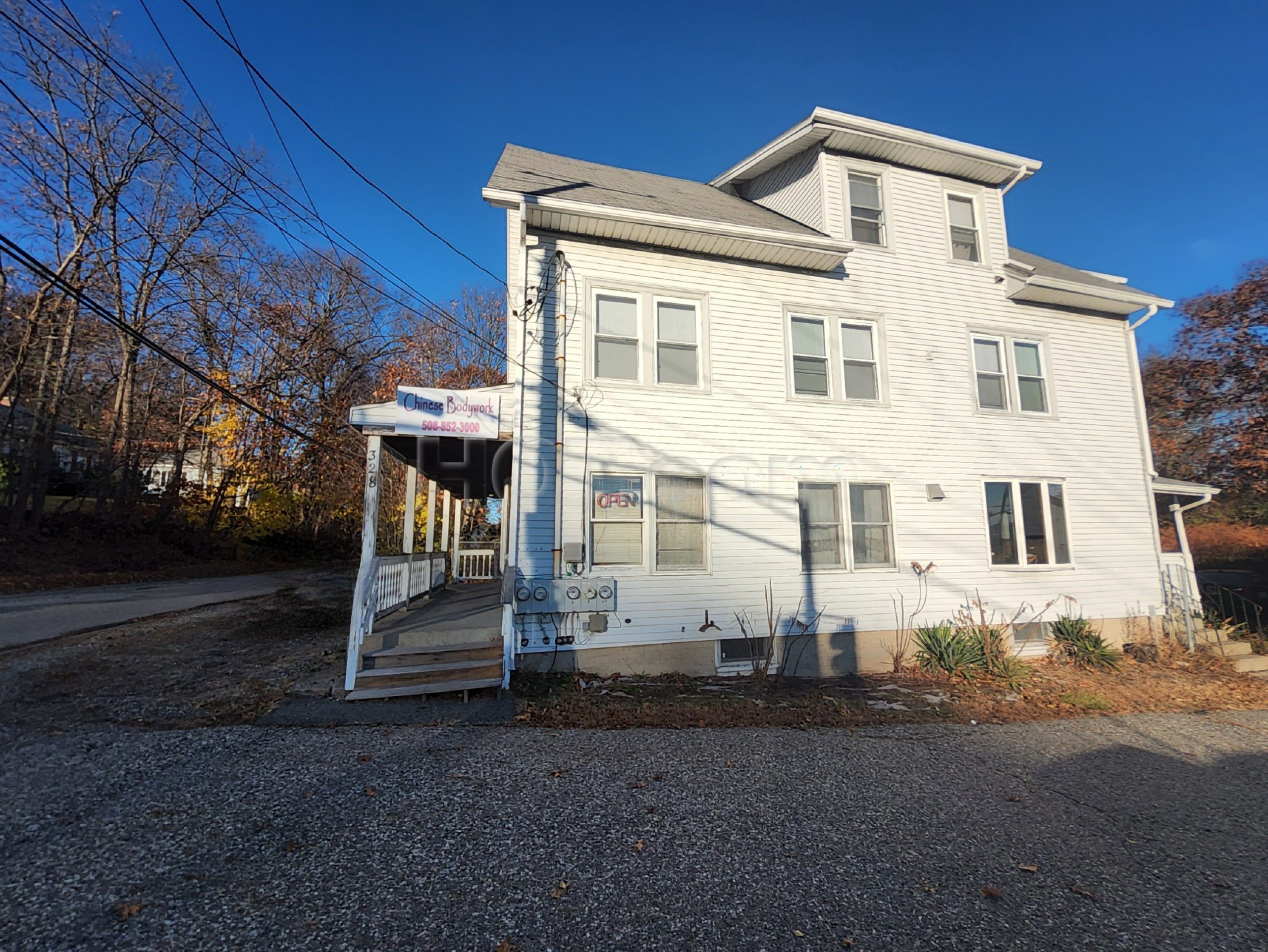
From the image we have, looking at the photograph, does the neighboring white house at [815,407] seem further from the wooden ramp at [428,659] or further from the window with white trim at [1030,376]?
the wooden ramp at [428,659]

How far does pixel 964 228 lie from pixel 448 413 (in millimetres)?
9471

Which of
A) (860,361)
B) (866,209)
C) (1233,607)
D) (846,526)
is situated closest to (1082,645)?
(846,526)

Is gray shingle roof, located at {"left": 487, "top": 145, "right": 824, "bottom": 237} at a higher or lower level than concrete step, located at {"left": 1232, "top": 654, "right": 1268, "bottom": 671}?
higher

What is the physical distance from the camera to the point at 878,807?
4047 millimetres

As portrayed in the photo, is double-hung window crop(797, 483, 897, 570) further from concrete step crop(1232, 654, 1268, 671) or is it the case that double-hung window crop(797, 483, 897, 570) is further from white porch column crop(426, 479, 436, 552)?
white porch column crop(426, 479, 436, 552)

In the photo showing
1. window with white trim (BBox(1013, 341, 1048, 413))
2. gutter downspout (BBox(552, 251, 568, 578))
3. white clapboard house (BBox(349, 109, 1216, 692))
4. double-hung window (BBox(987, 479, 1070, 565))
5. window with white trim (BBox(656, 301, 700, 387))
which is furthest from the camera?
window with white trim (BBox(1013, 341, 1048, 413))

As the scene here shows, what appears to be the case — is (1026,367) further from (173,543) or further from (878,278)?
(173,543)

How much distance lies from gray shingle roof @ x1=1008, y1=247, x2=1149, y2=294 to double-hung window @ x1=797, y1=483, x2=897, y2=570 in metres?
5.38

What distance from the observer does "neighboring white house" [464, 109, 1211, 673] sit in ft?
A: 25.1

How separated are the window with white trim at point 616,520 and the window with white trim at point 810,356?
303cm

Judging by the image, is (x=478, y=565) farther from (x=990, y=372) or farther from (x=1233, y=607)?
(x=1233, y=607)

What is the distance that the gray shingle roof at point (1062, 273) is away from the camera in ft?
33.8

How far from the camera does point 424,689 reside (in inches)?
241

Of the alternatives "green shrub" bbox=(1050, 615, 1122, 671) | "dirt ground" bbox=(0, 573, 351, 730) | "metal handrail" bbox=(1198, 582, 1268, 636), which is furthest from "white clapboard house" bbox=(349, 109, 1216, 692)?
"metal handrail" bbox=(1198, 582, 1268, 636)
